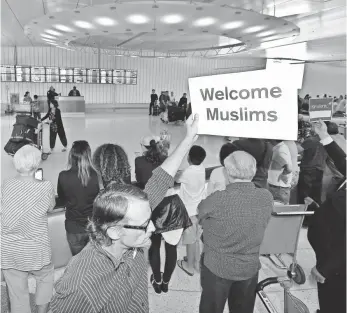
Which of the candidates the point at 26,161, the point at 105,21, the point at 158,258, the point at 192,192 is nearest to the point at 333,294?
the point at 158,258

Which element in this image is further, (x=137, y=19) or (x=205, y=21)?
(x=205, y=21)

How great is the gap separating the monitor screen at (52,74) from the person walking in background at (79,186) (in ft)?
71.6

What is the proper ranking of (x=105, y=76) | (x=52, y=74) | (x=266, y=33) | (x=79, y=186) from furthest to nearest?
(x=105, y=76) < (x=52, y=74) < (x=266, y=33) < (x=79, y=186)

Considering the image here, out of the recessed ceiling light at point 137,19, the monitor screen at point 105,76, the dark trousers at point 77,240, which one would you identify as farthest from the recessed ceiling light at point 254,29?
the monitor screen at point 105,76

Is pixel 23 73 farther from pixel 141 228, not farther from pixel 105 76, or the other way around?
pixel 141 228

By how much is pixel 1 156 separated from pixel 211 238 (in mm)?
7454

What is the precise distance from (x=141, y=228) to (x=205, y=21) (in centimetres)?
758

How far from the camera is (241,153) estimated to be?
2131mm

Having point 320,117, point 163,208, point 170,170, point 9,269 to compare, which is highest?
point 320,117

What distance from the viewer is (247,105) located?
1886 millimetres

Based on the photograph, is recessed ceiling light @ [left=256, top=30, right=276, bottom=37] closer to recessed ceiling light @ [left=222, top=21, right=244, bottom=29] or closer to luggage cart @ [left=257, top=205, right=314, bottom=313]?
recessed ceiling light @ [left=222, top=21, right=244, bottom=29]

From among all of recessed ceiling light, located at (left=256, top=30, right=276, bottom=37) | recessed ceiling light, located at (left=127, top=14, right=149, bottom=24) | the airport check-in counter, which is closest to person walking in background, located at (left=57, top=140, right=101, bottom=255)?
recessed ceiling light, located at (left=127, top=14, right=149, bottom=24)

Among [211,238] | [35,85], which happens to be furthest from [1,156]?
[35,85]

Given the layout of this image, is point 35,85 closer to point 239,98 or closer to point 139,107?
point 139,107
